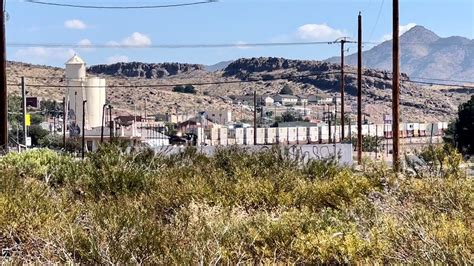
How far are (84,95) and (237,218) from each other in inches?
3823

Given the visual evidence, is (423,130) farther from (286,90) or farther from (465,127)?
(286,90)

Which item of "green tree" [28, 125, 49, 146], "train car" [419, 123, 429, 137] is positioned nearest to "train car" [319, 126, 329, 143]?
"train car" [419, 123, 429, 137]

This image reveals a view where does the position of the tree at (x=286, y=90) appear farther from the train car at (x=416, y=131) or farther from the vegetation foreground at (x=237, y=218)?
the vegetation foreground at (x=237, y=218)

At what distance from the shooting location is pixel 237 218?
11461 millimetres

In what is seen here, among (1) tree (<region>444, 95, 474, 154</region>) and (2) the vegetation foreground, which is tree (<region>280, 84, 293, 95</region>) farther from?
(2) the vegetation foreground

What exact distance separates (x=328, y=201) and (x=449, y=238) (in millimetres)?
6483

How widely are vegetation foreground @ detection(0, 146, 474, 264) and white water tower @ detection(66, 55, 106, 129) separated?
87.9 metres

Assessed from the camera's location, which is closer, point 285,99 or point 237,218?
point 237,218

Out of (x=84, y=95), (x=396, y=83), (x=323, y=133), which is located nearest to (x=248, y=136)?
(x=323, y=133)

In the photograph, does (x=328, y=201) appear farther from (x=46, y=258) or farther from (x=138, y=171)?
(x=46, y=258)

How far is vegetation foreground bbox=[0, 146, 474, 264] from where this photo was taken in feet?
27.8

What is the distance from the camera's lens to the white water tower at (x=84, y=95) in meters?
→ 106

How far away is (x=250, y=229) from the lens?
9.82 meters

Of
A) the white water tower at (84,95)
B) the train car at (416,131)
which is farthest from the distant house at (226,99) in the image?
the white water tower at (84,95)
